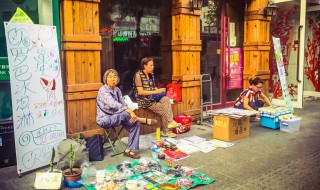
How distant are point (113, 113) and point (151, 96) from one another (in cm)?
139

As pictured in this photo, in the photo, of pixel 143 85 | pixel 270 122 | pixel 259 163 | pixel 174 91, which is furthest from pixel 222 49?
pixel 259 163

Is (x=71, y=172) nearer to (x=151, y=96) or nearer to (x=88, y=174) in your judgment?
(x=88, y=174)

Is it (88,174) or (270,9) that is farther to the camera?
(270,9)

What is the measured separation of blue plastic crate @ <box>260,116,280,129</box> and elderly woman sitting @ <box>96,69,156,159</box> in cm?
311

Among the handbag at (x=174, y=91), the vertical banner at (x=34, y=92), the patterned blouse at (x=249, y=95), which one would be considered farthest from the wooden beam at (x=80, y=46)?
the patterned blouse at (x=249, y=95)

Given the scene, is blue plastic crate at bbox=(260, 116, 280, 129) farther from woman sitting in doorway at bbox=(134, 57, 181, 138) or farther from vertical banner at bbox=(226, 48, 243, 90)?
woman sitting in doorway at bbox=(134, 57, 181, 138)

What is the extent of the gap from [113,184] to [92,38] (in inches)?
113

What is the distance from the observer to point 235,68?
9.08 metres

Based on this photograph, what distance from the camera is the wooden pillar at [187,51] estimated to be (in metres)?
7.32

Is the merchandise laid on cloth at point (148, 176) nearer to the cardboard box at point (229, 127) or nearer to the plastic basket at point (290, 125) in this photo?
the cardboard box at point (229, 127)

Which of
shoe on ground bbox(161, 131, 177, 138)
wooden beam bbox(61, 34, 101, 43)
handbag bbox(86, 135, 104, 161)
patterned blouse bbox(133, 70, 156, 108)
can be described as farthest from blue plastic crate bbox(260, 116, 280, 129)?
wooden beam bbox(61, 34, 101, 43)

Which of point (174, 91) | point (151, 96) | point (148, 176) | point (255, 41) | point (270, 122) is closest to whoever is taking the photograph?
point (148, 176)

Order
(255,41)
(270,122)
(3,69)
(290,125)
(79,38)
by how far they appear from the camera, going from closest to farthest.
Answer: (3,69)
(79,38)
(290,125)
(270,122)
(255,41)

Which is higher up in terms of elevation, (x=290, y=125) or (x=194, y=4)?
(x=194, y=4)
